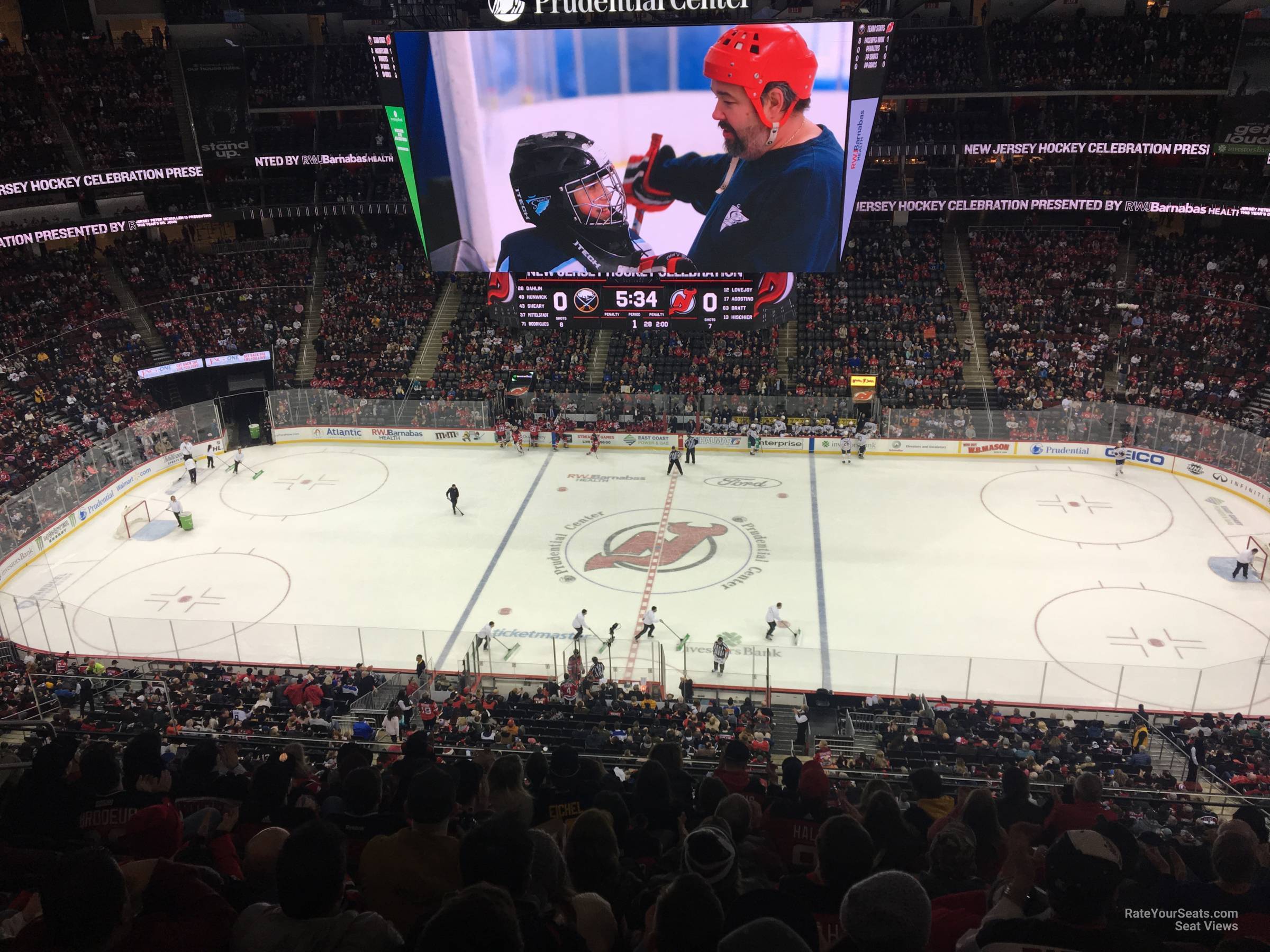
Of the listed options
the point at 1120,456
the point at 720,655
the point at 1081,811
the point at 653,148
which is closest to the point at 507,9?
the point at 653,148

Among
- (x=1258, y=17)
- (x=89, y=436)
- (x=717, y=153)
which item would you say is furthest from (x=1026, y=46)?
(x=89, y=436)

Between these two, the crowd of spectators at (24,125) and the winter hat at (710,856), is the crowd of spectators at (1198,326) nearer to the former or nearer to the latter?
the winter hat at (710,856)

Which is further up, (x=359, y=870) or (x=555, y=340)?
(x=359, y=870)

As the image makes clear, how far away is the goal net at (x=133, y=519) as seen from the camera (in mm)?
30312

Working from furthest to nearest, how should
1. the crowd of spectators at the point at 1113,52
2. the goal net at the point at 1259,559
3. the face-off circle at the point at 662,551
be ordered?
the crowd of spectators at the point at 1113,52, the face-off circle at the point at 662,551, the goal net at the point at 1259,559

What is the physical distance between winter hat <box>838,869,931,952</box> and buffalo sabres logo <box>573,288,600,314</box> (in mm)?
29622

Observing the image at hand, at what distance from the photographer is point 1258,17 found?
3797 centimetres

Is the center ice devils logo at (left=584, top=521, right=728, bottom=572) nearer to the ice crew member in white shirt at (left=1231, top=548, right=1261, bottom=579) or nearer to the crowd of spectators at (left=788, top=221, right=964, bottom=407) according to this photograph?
the crowd of spectators at (left=788, top=221, right=964, bottom=407)

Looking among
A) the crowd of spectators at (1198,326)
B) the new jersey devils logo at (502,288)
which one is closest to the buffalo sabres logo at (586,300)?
the new jersey devils logo at (502,288)

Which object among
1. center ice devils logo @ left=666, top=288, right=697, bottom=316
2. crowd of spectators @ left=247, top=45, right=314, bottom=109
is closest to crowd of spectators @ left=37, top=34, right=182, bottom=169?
crowd of spectators @ left=247, top=45, right=314, bottom=109

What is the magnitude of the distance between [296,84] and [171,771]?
42.7m

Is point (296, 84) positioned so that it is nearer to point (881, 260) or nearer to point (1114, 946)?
point (881, 260)

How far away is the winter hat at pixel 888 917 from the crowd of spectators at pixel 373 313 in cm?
3762

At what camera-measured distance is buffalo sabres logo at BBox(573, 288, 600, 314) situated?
106 ft
